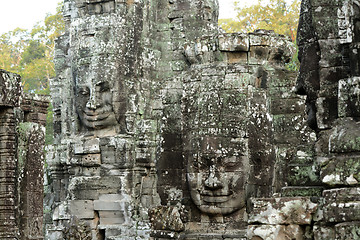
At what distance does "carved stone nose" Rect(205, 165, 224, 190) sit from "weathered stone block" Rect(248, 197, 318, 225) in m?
5.90

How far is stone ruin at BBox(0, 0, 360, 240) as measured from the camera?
8570mm

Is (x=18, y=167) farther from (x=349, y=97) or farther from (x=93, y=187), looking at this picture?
(x=93, y=187)

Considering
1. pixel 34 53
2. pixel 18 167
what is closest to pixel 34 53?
pixel 34 53

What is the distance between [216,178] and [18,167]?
4613mm

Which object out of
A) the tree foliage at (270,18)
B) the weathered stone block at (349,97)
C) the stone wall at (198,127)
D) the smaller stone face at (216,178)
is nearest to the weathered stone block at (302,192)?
the stone wall at (198,127)

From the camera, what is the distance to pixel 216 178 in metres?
14.7

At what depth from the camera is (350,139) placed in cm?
808

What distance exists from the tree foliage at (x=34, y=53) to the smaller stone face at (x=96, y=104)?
608 inches

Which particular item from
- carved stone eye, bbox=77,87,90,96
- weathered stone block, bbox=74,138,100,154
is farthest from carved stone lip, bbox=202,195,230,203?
carved stone eye, bbox=77,87,90,96

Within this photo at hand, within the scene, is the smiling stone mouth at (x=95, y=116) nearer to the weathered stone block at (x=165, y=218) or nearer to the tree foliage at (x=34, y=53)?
the weathered stone block at (x=165, y=218)

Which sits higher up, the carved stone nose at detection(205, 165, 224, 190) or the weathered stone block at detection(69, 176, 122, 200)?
the carved stone nose at detection(205, 165, 224, 190)

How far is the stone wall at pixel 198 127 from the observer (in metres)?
8.58

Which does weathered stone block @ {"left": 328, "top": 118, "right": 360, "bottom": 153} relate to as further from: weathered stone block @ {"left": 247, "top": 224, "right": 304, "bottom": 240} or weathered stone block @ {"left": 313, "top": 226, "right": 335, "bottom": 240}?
weathered stone block @ {"left": 247, "top": 224, "right": 304, "bottom": 240}

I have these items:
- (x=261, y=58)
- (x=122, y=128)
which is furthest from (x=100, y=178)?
(x=261, y=58)
